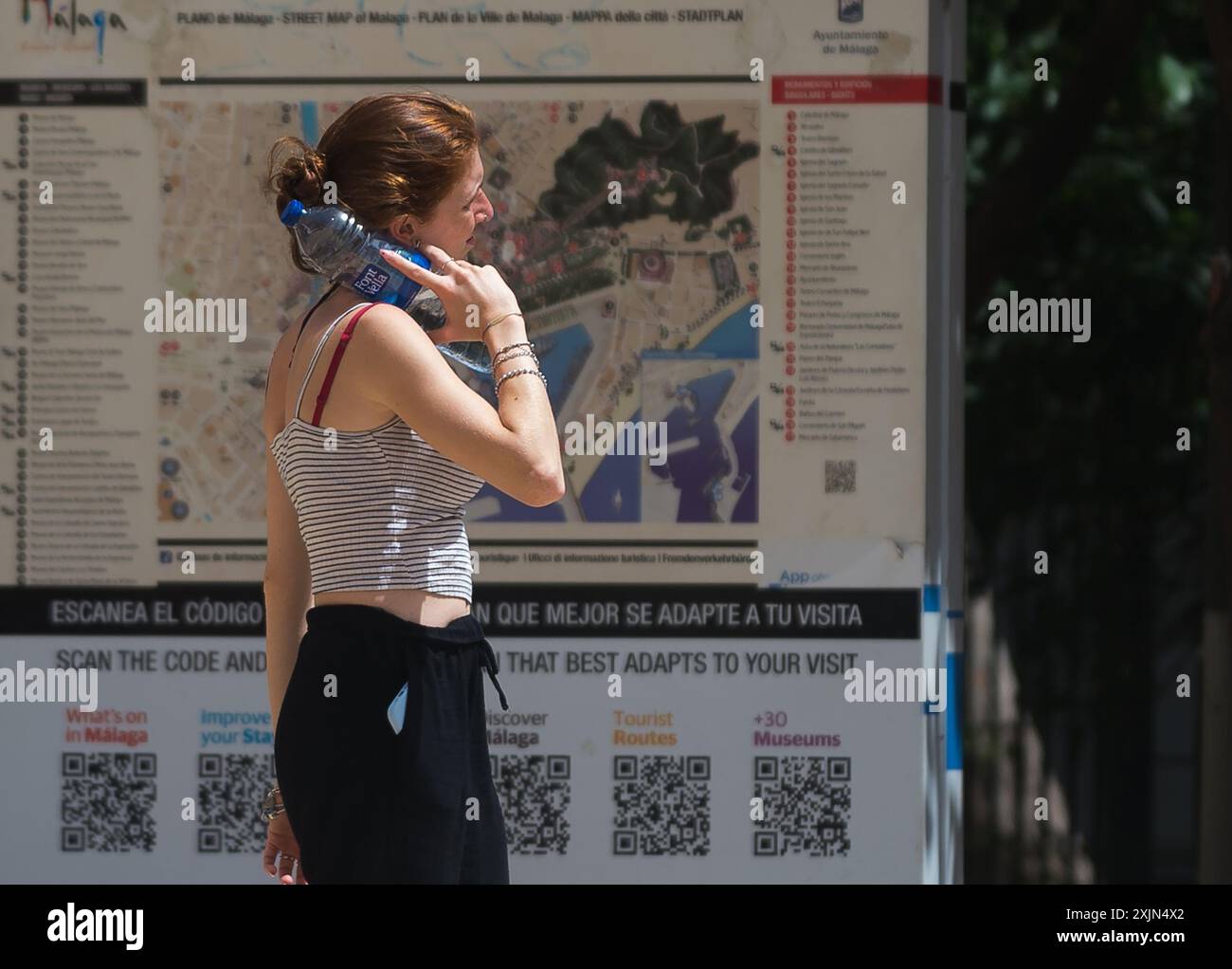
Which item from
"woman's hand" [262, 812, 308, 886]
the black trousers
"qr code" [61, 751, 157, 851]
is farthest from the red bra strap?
"qr code" [61, 751, 157, 851]

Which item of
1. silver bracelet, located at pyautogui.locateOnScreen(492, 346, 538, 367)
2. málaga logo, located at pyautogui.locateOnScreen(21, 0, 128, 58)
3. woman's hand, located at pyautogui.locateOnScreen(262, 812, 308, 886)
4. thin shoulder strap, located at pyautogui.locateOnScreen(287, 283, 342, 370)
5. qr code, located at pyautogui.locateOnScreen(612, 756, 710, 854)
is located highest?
málaga logo, located at pyautogui.locateOnScreen(21, 0, 128, 58)

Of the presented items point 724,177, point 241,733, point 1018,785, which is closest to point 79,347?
point 241,733

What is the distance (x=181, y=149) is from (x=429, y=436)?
2011mm

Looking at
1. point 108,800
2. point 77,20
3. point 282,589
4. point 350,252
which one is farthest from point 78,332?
point 350,252

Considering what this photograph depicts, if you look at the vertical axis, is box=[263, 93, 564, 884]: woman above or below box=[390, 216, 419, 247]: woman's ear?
below

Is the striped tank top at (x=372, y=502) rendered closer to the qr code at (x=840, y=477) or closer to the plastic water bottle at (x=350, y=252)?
the plastic water bottle at (x=350, y=252)

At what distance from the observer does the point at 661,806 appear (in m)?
4.39

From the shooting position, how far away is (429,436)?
9.04ft

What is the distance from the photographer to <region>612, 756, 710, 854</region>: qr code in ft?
14.4

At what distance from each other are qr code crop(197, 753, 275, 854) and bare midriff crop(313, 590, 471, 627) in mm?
1733

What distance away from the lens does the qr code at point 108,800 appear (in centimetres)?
443

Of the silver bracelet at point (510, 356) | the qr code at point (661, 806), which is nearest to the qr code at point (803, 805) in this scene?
the qr code at point (661, 806)

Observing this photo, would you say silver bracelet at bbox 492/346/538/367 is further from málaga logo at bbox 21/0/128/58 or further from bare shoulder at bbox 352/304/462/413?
málaga logo at bbox 21/0/128/58

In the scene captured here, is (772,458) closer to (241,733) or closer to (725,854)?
(725,854)
